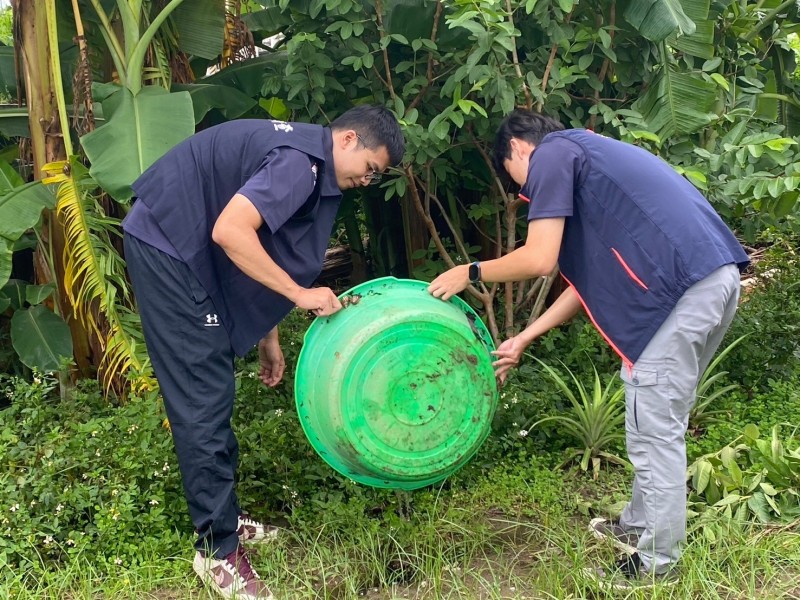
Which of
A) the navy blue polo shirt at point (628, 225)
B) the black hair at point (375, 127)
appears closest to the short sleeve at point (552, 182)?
the navy blue polo shirt at point (628, 225)

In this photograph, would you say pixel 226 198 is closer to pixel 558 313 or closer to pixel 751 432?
pixel 558 313

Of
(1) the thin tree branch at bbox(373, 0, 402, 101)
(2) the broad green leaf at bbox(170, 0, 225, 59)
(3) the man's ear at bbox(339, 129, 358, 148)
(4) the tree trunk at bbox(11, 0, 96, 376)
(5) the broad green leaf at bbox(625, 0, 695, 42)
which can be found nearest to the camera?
(3) the man's ear at bbox(339, 129, 358, 148)

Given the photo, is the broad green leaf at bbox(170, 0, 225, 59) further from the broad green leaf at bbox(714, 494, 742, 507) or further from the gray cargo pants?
the broad green leaf at bbox(714, 494, 742, 507)

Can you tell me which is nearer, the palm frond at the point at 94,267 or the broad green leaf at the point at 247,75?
the palm frond at the point at 94,267

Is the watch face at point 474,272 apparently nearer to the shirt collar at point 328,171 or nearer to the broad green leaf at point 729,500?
the shirt collar at point 328,171

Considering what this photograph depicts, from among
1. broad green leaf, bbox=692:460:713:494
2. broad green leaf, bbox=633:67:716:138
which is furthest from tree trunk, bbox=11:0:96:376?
broad green leaf, bbox=692:460:713:494

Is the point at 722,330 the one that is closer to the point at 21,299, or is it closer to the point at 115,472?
the point at 115,472

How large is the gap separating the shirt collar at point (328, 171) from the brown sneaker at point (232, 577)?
50.0 inches

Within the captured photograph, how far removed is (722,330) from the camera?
251 cm

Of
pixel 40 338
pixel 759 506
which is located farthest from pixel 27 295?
pixel 759 506

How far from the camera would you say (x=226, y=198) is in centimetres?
253

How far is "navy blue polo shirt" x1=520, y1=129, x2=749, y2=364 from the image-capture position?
236 centimetres

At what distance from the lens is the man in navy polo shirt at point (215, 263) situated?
8.13 feet

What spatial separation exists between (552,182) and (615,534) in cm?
137
